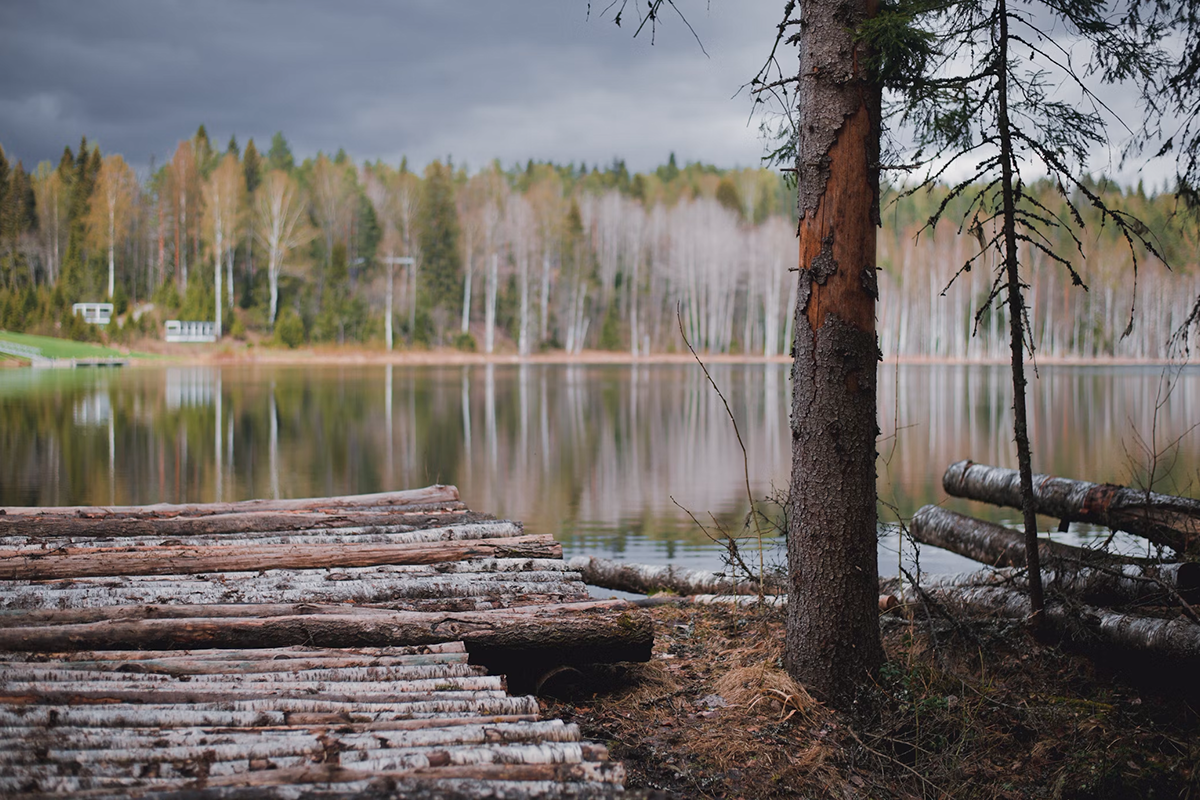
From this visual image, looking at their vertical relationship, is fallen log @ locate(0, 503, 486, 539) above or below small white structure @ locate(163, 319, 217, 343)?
below

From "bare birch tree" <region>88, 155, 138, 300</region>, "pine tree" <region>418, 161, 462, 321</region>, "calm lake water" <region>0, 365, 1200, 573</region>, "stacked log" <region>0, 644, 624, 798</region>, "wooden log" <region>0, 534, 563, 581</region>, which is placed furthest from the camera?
"pine tree" <region>418, 161, 462, 321</region>

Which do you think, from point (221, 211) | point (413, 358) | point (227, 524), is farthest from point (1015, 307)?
point (221, 211)

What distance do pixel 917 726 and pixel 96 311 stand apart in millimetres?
71601

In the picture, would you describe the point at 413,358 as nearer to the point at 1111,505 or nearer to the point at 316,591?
the point at 316,591

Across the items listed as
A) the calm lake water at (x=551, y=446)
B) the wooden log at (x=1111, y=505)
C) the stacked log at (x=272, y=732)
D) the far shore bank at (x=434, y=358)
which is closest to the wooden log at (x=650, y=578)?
the calm lake water at (x=551, y=446)

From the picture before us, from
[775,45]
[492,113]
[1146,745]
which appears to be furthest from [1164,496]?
[492,113]

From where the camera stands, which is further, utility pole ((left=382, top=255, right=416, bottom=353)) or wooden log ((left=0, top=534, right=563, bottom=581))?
utility pole ((left=382, top=255, right=416, bottom=353))

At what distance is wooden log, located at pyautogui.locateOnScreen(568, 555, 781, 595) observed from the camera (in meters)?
7.76

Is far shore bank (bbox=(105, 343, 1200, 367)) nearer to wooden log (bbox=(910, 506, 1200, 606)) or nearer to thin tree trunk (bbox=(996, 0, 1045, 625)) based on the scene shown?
wooden log (bbox=(910, 506, 1200, 606))

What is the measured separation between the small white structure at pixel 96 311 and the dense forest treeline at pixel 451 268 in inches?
41.1

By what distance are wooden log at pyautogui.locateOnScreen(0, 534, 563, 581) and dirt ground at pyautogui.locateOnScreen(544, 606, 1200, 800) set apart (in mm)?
1187

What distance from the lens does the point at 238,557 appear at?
550cm

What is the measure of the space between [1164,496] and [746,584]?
305 centimetres

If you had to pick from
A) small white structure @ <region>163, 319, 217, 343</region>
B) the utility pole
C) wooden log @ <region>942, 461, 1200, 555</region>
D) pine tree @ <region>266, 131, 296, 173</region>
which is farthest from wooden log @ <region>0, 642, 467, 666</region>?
pine tree @ <region>266, 131, 296, 173</region>
